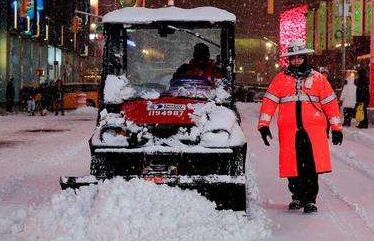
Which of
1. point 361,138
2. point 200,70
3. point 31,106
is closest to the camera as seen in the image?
point 200,70

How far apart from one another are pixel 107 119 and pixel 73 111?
97.1 ft

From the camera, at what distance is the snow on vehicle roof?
7.53 m

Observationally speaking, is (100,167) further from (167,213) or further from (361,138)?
(361,138)

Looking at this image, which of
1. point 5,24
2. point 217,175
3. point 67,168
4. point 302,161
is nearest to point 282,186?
point 302,161

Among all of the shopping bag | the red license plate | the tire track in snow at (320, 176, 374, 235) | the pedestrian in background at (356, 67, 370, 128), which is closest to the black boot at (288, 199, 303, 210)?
the tire track in snow at (320, 176, 374, 235)

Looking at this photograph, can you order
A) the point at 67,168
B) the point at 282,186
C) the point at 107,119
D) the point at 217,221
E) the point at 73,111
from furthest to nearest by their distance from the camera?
the point at 73,111 → the point at 67,168 → the point at 282,186 → the point at 107,119 → the point at 217,221

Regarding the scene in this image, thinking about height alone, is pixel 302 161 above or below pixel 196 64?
below

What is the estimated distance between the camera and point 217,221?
20.4 ft

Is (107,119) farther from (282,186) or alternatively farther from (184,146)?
(282,186)

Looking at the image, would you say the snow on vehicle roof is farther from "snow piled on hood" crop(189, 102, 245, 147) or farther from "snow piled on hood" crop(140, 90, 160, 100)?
"snow piled on hood" crop(189, 102, 245, 147)

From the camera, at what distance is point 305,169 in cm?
727

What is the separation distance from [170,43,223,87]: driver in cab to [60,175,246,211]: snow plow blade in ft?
4.71

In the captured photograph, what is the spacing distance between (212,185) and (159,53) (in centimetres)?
211

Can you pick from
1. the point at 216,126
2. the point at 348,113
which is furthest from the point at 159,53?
the point at 348,113
